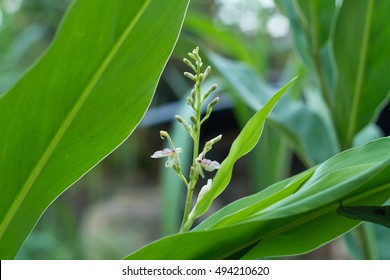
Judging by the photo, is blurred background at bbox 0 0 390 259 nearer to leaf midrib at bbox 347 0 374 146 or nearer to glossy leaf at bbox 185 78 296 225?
leaf midrib at bbox 347 0 374 146

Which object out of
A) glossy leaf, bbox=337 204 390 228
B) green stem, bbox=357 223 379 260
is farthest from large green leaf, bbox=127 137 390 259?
green stem, bbox=357 223 379 260

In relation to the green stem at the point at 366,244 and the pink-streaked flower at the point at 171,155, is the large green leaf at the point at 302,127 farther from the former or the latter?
the pink-streaked flower at the point at 171,155

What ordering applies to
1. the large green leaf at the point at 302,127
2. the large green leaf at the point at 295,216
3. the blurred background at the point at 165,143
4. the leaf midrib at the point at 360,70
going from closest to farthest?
the large green leaf at the point at 295,216 < the leaf midrib at the point at 360,70 < the large green leaf at the point at 302,127 < the blurred background at the point at 165,143

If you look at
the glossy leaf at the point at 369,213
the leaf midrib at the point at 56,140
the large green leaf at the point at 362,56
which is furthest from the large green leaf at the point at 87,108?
the large green leaf at the point at 362,56

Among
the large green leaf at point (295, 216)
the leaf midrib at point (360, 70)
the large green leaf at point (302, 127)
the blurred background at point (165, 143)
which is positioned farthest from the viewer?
the blurred background at point (165, 143)

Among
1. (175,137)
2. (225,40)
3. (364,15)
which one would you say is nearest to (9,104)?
(364,15)

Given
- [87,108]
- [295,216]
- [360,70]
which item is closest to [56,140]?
[87,108]

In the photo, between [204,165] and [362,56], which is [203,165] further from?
[362,56]
